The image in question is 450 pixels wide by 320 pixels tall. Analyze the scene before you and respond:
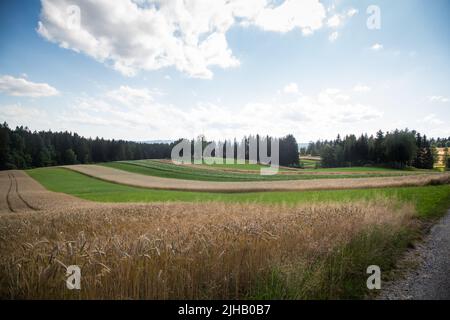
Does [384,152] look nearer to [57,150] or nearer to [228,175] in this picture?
[228,175]

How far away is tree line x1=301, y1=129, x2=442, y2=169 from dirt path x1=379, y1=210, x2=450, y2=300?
3749 inches

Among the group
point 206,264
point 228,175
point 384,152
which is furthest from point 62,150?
point 384,152

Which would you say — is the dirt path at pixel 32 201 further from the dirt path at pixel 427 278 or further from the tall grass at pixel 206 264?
the dirt path at pixel 427 278

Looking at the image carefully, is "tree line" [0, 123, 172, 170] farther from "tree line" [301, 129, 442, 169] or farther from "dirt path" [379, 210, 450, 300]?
"dirt path" [379, 210, 450, 300]

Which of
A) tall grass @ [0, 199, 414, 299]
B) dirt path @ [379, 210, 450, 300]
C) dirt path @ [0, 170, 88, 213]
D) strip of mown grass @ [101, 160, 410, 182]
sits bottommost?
dirt path @ [0, 170, 88, 213]

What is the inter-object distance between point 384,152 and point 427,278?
337ft

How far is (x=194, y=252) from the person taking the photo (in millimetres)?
4801

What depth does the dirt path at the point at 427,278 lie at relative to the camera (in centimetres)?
495

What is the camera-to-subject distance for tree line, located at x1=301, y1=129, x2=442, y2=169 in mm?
84625

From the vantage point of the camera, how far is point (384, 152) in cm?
9012

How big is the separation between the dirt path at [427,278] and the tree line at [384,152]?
312 feet

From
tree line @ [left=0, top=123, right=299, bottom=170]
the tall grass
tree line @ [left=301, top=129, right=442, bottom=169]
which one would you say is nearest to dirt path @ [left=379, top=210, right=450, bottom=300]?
the tall grass
